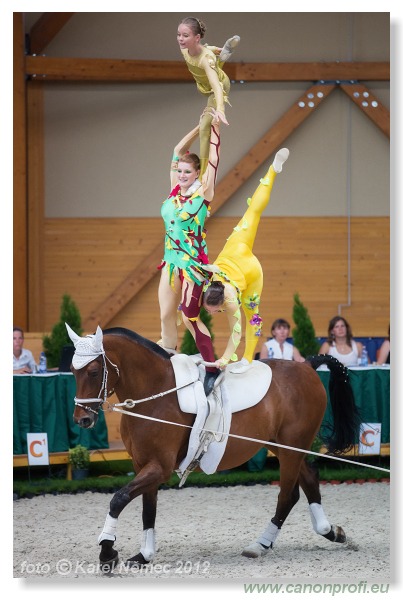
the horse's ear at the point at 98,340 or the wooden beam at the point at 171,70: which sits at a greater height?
the wooden beam at the point at 171,70

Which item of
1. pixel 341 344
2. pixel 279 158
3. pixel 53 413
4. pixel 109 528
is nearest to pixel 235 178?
pixel 341 344

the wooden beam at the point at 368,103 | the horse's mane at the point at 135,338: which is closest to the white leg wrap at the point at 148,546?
the horse's mane at the point at 135,338

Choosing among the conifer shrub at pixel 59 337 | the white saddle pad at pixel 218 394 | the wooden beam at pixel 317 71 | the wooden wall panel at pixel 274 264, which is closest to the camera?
the white saddle pad at pixel 218 394

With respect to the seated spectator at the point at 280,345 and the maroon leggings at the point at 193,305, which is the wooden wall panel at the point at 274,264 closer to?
the seated spectator at the point at 280,345

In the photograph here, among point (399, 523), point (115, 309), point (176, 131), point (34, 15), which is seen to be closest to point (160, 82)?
point (176, 131)

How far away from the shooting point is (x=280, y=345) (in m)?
8.58

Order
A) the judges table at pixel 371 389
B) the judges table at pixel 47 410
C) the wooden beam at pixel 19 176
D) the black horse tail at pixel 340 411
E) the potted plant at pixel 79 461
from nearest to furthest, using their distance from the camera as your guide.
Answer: the black horse tail at pixel 340 411, the judges table at pixel 47 410, the potted plant at pixel 79 461, the judges table at pixel 371 389, the wooden beam at pixel 19 176

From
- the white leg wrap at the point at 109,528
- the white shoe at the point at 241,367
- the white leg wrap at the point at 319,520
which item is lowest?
the white leg wrap at the point at 319,520

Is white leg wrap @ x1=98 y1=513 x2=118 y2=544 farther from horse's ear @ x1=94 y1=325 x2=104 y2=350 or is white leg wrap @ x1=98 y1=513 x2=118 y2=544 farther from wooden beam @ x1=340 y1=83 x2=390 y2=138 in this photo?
wooden beam @ x1=340 y1=83 x2=390 y2=138

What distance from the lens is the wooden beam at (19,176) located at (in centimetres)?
1035

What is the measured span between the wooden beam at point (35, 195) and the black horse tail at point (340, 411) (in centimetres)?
546

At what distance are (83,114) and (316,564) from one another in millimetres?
6663

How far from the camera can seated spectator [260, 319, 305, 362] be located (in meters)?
8.51

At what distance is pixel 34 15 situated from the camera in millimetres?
10930
